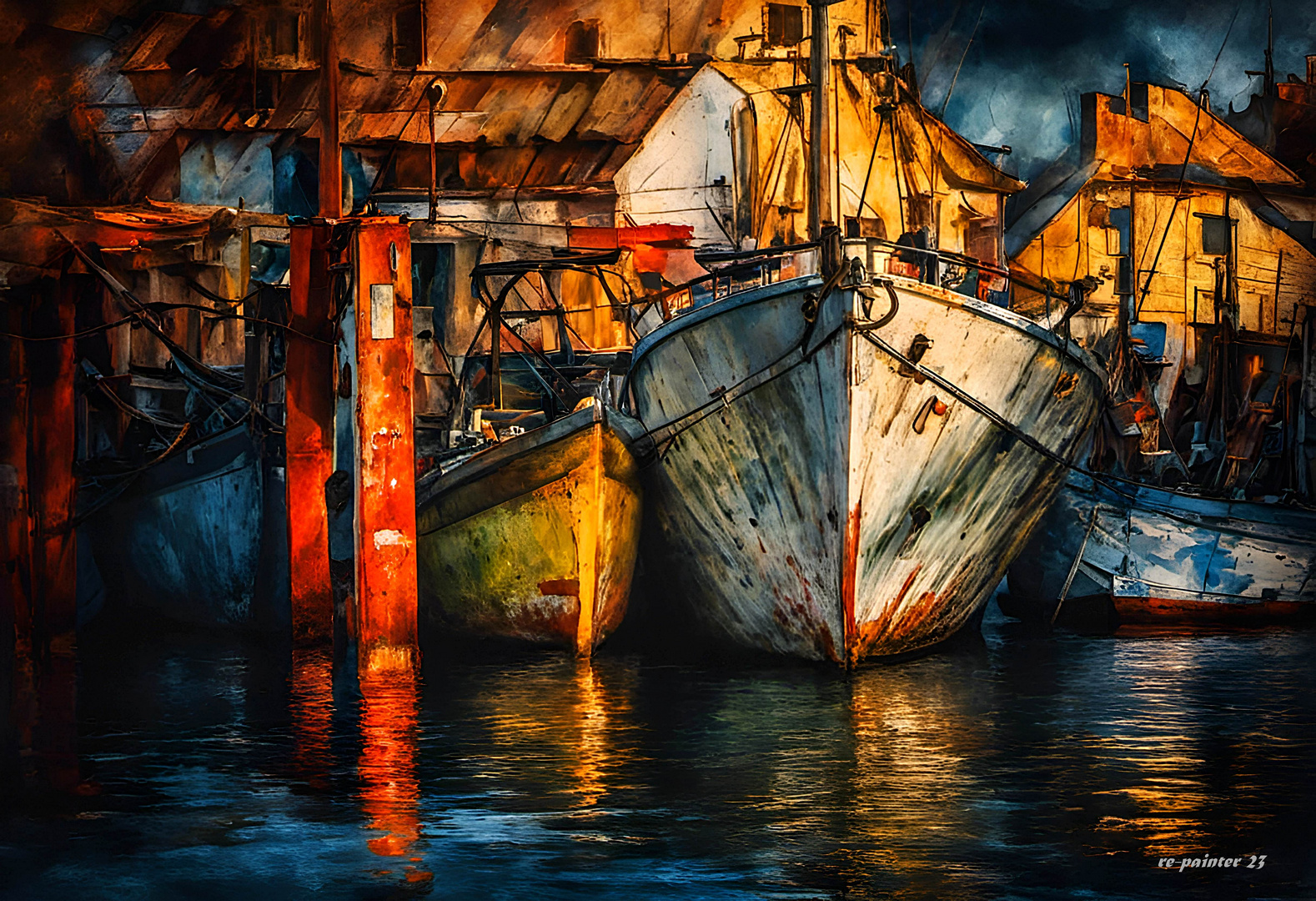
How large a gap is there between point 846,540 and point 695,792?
14.8ft

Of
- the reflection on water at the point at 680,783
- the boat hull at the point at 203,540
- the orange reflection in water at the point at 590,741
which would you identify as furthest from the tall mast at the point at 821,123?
the boat hull at the point at 203,540

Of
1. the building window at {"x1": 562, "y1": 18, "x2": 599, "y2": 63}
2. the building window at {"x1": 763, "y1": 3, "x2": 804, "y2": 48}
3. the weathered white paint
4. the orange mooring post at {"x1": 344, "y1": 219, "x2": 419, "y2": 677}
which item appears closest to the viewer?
the orange mooring post at {"x1": 344, "y1": 219, "x2": 419, "y2": 677}

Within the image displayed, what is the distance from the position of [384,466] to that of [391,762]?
3289 mm

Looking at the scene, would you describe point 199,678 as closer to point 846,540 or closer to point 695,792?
point 846,540

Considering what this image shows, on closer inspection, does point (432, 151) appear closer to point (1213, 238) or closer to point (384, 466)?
point (384, 466)

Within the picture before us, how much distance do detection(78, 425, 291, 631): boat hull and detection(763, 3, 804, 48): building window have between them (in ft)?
47.8

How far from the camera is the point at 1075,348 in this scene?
1380 centimetres

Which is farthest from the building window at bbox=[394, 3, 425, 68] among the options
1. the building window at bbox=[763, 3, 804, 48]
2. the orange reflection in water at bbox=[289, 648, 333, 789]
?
the orange reflection in water at bbox=[289, 648, 333, 789]

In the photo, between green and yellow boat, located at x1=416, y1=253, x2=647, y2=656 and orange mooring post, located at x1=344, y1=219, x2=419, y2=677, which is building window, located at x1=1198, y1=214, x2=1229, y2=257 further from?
orange mooring post, located at x1=344, y1=219, x2=419, y2=677

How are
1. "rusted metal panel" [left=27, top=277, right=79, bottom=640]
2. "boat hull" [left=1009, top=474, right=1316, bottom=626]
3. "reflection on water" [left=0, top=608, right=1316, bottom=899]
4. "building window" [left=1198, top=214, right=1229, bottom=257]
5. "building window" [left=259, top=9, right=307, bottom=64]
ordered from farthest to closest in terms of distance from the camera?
"building window" [left=1198, top=214, right=1229, bottom=257] → "building window" [left=259, top=9, right=307, bottom=64] → "boat hull" [left=1009, top=474, right=1316, bottom=626] → "rusted metal panel" [left=27, top=277, right=79, bottom=640] → "reflection on water" [left=0, top=608, right=1316, bottom=899]

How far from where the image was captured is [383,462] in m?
11.9

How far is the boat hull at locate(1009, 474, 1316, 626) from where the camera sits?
679 inches

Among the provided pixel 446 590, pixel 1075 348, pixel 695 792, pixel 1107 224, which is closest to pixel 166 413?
pixel 446 590

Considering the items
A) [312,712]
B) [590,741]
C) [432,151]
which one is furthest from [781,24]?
[590,741]
